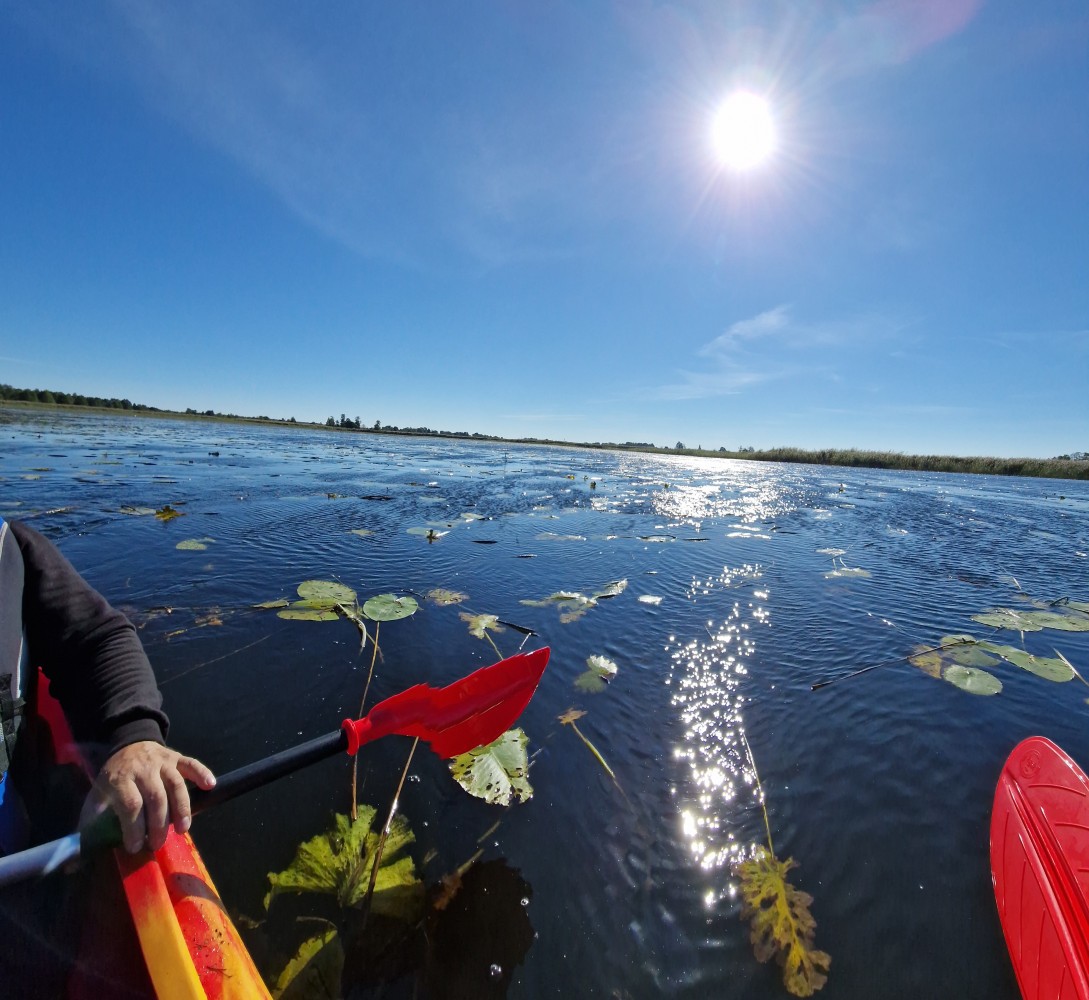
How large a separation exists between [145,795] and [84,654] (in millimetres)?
1020

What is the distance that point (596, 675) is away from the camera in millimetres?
4469

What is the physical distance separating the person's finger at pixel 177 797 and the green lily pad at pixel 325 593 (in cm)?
396

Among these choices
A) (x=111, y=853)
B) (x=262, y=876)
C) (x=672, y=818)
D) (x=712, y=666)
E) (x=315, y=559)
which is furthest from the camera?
(x=315, y=559)

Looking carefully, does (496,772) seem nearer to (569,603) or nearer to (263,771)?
(263,771)

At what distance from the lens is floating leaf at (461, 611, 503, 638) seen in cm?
520

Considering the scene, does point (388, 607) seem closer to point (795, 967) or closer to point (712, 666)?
point (712, 666)

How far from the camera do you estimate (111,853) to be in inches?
66.8

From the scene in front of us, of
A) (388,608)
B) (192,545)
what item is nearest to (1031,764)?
(388,608)

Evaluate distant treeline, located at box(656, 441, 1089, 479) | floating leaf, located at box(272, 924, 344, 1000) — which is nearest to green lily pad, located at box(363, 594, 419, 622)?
floating leaf, located at box(272, 924, 344, 1000)

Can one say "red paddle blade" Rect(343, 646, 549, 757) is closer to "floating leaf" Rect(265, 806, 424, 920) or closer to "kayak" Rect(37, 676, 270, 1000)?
"floating leaf" Rect(265, 806, 424, 920)

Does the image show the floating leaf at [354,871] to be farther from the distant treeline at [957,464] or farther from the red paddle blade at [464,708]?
the distant treeline at [957,464]

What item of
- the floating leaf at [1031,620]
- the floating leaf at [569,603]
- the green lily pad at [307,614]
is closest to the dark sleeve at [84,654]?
the green lily pad at [307,614]

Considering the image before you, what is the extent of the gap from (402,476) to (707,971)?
1998 centimetres

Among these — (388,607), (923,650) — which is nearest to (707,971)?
(388,607)
